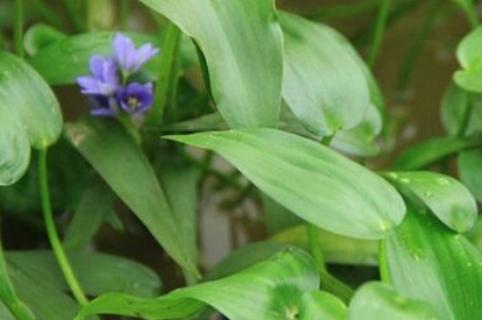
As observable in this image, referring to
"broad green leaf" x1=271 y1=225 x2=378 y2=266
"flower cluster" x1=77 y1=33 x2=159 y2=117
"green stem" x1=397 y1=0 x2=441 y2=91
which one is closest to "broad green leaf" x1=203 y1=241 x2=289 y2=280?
"broad green leaf" x1=271 y1=225 x2=378 y2=266

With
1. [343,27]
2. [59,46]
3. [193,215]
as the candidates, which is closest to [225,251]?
[193,215]

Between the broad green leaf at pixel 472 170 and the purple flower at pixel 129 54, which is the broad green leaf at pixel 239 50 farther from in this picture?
the broad green leaf at pixel 472 170

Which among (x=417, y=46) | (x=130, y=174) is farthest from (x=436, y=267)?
(x=417, y=46)

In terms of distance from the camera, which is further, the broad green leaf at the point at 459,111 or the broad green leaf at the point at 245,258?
the broad green leaf at the point at 459,111

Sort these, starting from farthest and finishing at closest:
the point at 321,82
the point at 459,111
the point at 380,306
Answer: the point at 459,111, the point at 321,82, the point at 380,306

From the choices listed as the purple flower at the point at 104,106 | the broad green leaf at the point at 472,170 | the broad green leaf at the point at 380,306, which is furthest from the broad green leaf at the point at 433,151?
the broad green leaf at the point at 380,306

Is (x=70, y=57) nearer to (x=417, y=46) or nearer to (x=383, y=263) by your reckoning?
(x=383, y=263)
